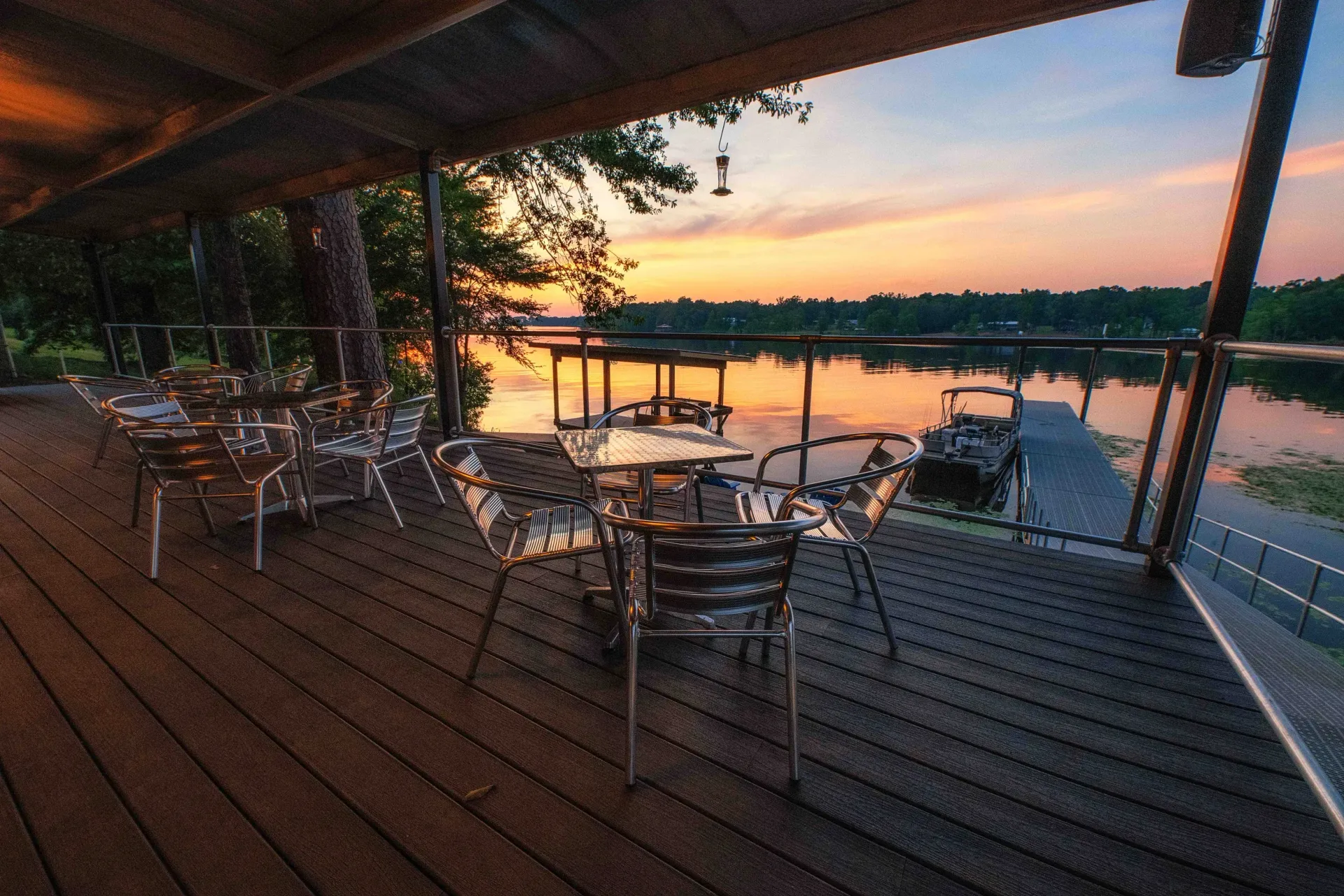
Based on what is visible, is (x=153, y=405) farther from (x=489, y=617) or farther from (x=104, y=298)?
(x=104, y=298)

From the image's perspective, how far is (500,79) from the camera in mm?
3158

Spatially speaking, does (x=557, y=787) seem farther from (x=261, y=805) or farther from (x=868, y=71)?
(x=868, y=71)

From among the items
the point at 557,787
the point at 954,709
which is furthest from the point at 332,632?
the point at 954,709

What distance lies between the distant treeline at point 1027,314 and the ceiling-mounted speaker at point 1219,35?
31.8 inches

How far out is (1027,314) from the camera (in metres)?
7.68

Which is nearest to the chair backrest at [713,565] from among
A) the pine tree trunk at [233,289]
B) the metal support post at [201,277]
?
the metal support post at [201,277]

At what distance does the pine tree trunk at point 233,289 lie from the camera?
8.38 meters

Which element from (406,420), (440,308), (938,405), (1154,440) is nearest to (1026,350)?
(1154,440)

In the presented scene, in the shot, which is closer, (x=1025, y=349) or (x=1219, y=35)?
(x=1219, y=35)

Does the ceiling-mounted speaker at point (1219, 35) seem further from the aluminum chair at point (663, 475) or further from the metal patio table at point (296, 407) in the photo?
the metal patio table at point (296, 407)

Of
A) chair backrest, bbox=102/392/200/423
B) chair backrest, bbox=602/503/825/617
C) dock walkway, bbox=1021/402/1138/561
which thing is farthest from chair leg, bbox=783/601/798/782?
dock walkway, bbox=1021/402/1138/561

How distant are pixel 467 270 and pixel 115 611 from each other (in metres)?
11.1

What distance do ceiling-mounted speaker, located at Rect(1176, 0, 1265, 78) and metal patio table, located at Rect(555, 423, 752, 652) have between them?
2.06 m

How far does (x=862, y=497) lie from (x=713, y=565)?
954 millimetres
